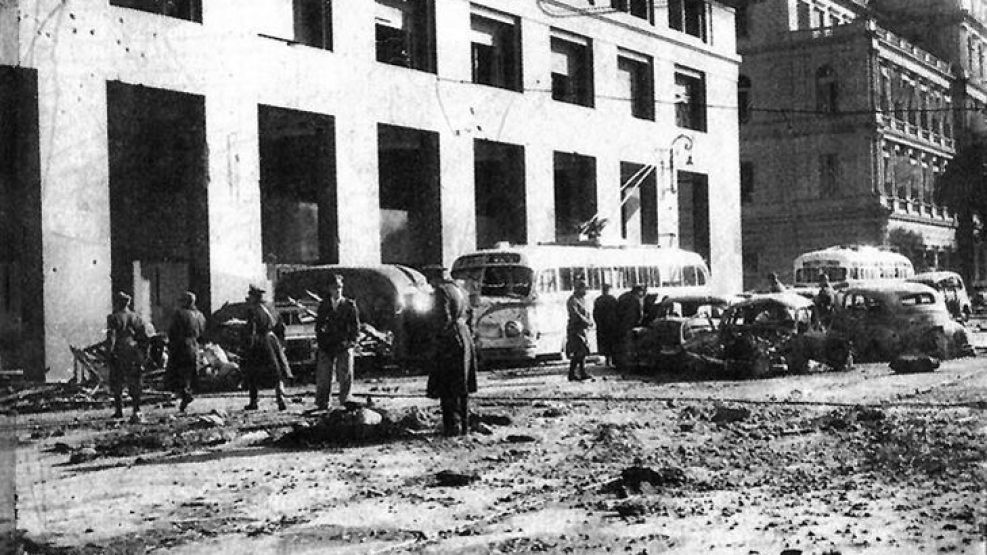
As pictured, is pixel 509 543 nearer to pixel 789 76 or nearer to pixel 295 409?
pixel 295 409

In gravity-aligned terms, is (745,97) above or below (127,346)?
above

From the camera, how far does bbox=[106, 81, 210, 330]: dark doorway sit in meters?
21.1

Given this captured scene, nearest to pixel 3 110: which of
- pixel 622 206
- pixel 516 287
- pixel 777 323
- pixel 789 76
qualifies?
pixel 516 287

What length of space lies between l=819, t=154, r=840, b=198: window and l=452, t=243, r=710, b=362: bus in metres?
31.3

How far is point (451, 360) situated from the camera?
11.0 meters

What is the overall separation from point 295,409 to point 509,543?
8187mm

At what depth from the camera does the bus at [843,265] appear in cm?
3503

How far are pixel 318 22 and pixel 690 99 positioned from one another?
56.9ft

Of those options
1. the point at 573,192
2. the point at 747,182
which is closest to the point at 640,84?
the point at 573,192

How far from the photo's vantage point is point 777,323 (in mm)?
17438

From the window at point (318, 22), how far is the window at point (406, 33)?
1.74 metres

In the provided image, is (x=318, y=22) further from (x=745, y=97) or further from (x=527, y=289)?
(x=745, y=97)

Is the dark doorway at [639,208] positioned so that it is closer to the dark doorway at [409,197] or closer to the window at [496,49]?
the window at [496,49]

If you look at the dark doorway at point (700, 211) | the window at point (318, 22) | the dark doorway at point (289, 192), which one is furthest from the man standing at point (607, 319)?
the dark doorway at point (700, 211)
